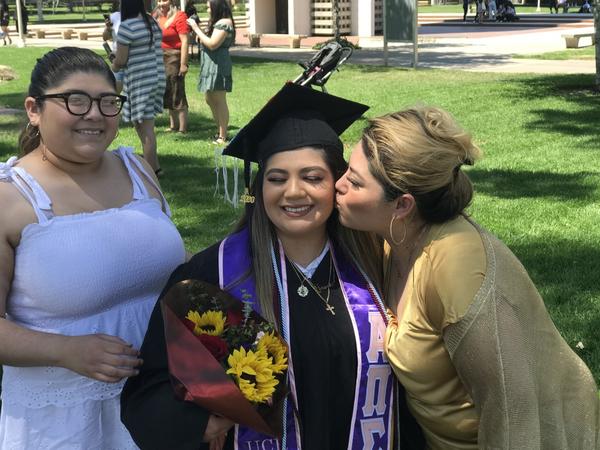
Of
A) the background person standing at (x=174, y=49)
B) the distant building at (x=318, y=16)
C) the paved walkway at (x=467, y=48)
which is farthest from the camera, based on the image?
the distant building at (x=318, y=16)

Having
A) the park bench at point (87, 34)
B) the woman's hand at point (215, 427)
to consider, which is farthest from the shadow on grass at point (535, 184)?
the park bench at point (87, 34)

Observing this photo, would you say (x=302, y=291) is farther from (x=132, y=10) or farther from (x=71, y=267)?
(x=132, y=10)

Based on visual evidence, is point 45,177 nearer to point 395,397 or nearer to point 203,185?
point 395,397

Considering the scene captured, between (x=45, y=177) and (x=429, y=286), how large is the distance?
3.86 ft

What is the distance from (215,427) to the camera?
2.14 m

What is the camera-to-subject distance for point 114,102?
8.01 ft

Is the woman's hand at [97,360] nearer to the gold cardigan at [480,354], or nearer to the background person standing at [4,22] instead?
the gold cardigan at [480,354]

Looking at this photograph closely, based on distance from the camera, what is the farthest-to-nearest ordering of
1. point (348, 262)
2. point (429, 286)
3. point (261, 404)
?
point (348, 262), point (429, 286), point (261, 404)

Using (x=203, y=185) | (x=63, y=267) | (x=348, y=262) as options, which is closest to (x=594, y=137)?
(x=203, y=185)

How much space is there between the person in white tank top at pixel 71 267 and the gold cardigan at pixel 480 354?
81cm

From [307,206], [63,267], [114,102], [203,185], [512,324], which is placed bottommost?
[203,185]

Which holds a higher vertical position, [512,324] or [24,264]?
[24,264]

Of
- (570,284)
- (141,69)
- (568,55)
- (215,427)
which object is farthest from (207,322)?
(568,55)

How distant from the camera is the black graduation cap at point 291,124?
2408 mm
